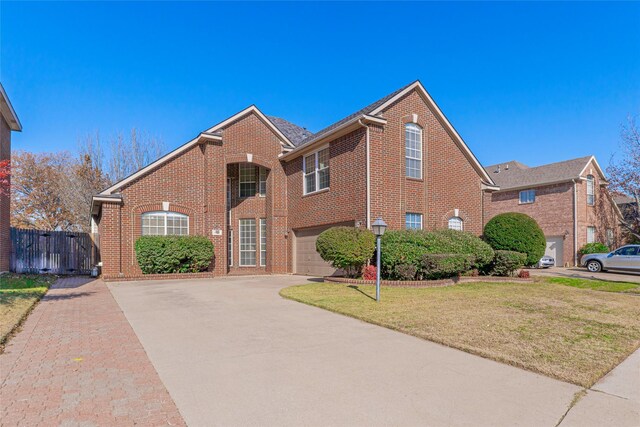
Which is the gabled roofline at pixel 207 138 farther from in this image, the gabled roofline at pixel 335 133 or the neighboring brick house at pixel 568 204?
the neighboring brick house at pixel 568 204

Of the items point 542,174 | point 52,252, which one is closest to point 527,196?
point 542,174

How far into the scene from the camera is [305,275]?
1752 cm

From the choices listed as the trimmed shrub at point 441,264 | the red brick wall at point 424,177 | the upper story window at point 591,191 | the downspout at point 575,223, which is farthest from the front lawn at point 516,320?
the upper story window at point 591,191

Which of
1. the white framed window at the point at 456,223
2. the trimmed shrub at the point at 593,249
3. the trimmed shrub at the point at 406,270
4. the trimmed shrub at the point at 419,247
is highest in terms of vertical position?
the white framed window at the point at 456,223

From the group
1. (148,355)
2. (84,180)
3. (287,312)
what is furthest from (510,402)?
(84,180)

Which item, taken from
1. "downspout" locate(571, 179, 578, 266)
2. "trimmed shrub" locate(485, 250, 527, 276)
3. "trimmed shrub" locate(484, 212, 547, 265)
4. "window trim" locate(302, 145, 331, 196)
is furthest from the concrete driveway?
"downspout" locate(571, 179, 578, 266)

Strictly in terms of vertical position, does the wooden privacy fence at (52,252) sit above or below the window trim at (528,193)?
below

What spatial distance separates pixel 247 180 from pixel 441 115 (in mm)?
9858

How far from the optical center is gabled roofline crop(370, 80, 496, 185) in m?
15.0

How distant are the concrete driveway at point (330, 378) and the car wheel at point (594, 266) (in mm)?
19333

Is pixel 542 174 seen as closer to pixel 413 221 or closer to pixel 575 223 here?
pixel 575 223

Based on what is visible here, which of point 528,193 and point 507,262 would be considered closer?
point 507,262

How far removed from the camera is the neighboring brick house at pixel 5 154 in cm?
1505

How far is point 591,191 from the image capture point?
27469 mm
